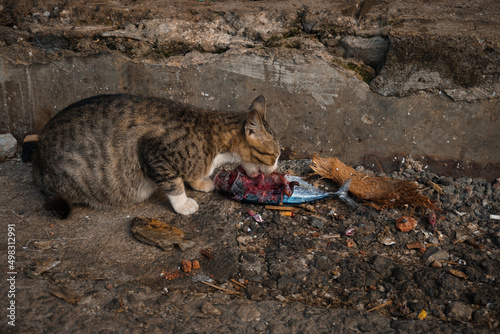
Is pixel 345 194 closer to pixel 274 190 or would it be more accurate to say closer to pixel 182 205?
pixel 274 190

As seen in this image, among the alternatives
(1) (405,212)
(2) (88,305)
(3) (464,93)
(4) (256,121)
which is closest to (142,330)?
(2) (88,305)

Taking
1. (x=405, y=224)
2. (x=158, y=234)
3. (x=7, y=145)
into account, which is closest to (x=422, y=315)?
(x=405, y=224)

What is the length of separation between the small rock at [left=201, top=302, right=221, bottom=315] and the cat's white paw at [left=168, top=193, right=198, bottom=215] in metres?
1.07

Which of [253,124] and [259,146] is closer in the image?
[253,124]

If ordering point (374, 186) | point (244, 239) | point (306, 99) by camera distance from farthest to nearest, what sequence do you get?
point (306, 99) → point (374, 186) → point (244, 239)

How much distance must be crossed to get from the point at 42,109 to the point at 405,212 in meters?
3.67

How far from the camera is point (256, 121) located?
346cm

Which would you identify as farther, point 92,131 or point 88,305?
point 92,131

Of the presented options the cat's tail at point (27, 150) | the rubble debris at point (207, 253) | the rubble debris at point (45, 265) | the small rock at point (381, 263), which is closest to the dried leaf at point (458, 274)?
the small rock at point (381, 263)

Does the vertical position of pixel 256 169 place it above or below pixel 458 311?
above

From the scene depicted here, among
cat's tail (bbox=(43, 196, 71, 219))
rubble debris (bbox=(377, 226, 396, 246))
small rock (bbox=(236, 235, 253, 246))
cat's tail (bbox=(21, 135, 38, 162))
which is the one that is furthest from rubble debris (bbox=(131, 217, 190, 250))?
cat's tail (bbox=(21, 135, 38, 162))

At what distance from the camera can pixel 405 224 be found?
11.4 ft

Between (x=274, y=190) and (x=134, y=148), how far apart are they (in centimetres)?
122

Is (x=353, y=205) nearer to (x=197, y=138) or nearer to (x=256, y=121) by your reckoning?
(x=256, y=121)
